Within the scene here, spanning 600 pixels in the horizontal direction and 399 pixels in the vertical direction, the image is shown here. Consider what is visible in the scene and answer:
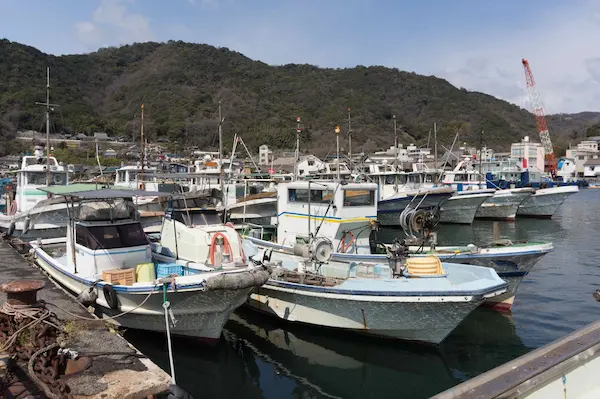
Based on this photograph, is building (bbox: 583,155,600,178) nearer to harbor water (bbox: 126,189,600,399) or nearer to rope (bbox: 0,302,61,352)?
harbor water (bbox: 126,189,600,399)

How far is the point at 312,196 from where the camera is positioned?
13156 millimetres

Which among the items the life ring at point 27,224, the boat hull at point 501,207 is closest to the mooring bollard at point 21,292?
the life ring at point 27,224

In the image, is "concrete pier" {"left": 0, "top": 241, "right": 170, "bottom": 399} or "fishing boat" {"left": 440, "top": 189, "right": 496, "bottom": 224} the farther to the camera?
"fishing boat" {"left": 440, "top": 189, "right": 496, "bottom": 224}

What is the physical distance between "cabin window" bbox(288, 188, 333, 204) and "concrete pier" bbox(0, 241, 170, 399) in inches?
276

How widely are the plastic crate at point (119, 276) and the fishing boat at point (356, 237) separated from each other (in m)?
4.53

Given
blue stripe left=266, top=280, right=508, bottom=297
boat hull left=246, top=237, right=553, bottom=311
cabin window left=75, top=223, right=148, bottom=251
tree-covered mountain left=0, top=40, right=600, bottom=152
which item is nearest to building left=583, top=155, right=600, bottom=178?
tree-covered mountain left=0, top=40, right=600, bottom=152

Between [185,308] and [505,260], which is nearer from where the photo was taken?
[185,308]

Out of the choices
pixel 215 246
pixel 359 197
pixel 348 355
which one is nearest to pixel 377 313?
pixel 348 355

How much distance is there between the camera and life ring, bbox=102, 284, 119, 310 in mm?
8711

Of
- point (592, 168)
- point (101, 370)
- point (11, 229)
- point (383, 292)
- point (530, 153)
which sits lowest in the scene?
point (101, 370)

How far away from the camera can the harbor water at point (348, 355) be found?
26.1ft

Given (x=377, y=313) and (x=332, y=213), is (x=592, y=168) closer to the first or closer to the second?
(x=332, y=213)

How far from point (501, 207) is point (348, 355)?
26.5m

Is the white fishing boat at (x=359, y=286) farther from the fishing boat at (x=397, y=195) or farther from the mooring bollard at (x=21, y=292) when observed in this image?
the fishing boat at (x=397, y=195)
